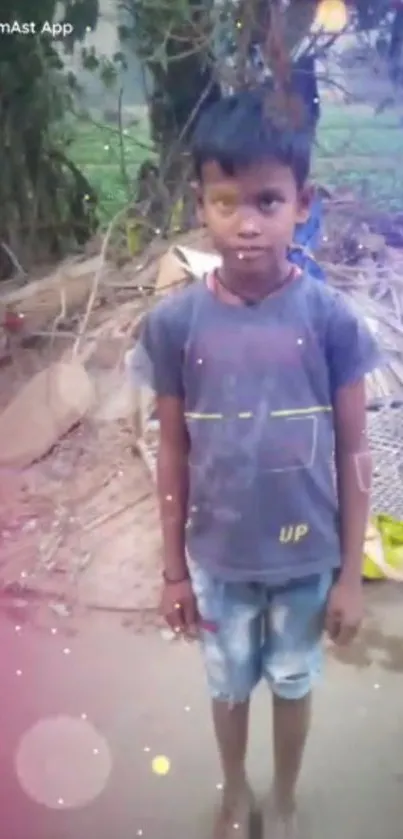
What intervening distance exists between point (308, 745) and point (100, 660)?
0.18 meters

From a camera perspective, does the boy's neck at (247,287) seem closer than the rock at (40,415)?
Yes

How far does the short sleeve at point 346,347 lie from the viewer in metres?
0.73

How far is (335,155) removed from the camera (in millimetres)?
758

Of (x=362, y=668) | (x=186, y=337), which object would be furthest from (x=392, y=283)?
(x=362, y=668)

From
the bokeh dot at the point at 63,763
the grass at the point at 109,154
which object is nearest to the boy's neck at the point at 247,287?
the grass at the point at 109,154

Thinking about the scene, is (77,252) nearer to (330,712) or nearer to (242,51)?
(242,51)

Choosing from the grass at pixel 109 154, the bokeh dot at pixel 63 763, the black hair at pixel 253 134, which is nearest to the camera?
the black hair at pixel 253 134

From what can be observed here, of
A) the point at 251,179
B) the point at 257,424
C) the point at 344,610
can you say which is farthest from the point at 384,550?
the point at 251,179

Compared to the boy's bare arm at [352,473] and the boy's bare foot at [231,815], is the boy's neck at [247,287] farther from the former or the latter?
the boy's bare foot at [231,815]

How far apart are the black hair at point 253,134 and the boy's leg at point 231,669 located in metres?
0.28

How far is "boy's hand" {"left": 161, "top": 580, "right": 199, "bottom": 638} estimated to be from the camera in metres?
0.82

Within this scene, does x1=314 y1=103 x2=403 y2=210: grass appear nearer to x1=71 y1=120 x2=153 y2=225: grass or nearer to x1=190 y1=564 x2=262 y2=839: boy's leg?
x1=71 y1=120 x2=153 y2=225: grass

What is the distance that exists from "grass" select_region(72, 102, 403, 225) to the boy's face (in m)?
0.06

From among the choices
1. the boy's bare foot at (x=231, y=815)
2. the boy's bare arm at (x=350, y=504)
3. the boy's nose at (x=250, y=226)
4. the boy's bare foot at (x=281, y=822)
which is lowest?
the boy's bare foot at (x=281, y=822)
